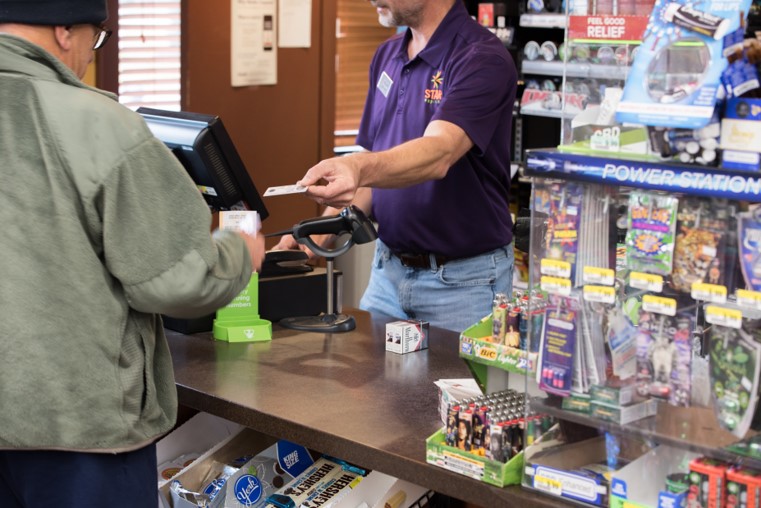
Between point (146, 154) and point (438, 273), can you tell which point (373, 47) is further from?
point (146, 154)

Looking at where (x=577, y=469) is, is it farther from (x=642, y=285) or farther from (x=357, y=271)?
(x=357, y=271)

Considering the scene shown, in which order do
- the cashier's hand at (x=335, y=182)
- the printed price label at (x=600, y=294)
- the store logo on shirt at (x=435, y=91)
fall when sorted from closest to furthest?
the printed price label at (x=600, y=294), the cashier's hand at (x=335, y=182), the store logo on shirt at (x=435, y=91)

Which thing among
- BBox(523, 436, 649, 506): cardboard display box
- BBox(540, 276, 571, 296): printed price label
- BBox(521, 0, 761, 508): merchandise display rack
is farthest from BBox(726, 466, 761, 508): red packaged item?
BBox(540, 276, 571, 296): printed price label

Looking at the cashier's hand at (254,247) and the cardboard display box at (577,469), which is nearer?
the cardboard display box at (577,469)

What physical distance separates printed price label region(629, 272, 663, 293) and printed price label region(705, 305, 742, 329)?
0.25 feet

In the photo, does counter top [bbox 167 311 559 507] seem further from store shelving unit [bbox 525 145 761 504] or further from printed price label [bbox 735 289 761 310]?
printed price label [bbox 735 289 761 310]

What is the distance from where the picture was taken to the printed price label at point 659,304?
5.10ft

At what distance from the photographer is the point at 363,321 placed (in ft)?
9.90

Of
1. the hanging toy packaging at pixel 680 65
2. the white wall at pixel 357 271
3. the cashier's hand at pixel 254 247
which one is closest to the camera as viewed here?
the hanging toy packaging at pixel 680 65

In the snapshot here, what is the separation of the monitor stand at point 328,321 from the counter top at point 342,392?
0.02m

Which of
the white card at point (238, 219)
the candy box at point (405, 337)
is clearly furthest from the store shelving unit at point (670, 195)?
the white card at point (238, 219)

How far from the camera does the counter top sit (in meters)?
1.95

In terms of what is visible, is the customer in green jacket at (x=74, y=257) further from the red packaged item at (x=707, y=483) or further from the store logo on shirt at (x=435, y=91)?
the store logo on shirt at (x=435, y=91)

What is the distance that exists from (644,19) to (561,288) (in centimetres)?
44
